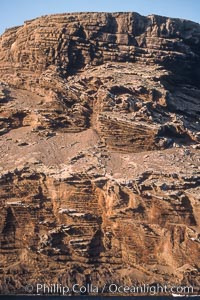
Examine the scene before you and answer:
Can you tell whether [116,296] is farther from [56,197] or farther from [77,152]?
[77,152]

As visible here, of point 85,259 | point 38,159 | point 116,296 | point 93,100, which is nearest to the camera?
point 116,296

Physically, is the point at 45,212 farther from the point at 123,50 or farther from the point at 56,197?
the point at 123,50

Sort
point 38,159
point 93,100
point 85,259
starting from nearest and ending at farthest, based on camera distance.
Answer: point 85,259
point 38,159
point 93,100

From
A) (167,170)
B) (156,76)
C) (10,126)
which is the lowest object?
(167,170)

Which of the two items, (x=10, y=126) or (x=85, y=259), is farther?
(x=10, y=126)

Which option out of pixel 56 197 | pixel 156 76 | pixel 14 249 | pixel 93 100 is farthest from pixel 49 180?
pixel 156 76

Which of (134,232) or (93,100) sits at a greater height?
(93,100)
